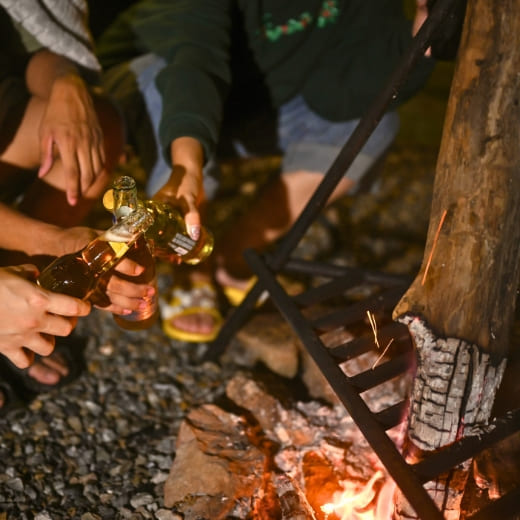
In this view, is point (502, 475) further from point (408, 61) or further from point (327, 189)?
point (408, 61)

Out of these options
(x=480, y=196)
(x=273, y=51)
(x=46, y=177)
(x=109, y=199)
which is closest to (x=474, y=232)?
(x=480, y=196)

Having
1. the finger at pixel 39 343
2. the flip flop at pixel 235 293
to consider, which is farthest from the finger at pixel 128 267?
the flip flop at pixel 235 293

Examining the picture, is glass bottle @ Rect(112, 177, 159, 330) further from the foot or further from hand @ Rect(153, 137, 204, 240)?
the foot

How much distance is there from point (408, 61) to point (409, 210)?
71.9 inches

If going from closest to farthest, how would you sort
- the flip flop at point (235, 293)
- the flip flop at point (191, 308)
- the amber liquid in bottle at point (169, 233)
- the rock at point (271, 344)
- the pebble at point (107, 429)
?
the amber liquid in bottle at point (169, 233)
the pebble at point (107, 429)
the rock at point (271, 344)
the flip flop at point (191, 308)
the flip flop at point (235, 293)

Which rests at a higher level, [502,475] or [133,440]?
[502,475]

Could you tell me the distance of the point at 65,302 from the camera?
1.07 meters

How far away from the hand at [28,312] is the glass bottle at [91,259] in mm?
67

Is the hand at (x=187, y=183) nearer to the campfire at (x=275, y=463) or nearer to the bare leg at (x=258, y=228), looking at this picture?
the campfire at (x=275, y=463)

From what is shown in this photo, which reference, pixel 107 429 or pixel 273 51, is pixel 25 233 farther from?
pixel 273 51

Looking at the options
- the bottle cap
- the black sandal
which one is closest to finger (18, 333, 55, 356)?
the bottle cap

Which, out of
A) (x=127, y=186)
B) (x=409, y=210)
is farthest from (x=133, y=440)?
(x=409, y=210)

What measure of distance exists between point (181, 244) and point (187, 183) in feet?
0.76

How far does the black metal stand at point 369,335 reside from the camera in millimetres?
1055
